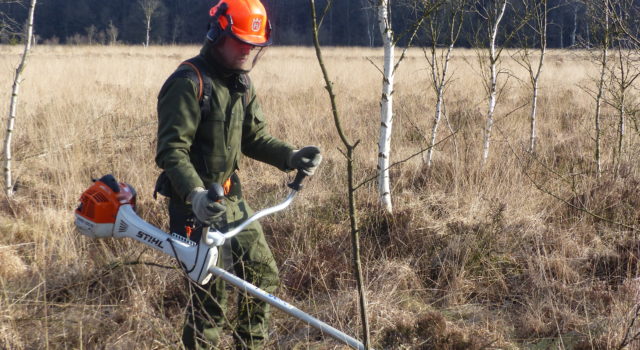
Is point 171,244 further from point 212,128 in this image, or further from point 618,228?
point 618,228

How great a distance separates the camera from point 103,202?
2.06 metres

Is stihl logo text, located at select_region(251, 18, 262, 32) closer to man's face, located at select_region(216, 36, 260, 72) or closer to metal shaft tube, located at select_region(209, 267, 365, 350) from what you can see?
man's face, located at select_region(216, 36, 260, 72)

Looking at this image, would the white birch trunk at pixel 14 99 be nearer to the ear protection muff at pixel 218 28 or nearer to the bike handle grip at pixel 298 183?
the ear protection muff at pixel 218 28

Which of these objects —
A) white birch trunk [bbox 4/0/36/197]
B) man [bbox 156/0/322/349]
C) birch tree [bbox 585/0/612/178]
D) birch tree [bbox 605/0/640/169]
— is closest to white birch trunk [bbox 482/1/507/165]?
birch tree [bbox 585/0/612/178]

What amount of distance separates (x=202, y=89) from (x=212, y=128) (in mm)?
172

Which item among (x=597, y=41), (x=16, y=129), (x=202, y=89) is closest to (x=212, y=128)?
(x=202, y=89)

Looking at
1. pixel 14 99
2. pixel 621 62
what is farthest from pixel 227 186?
pixel 621 62

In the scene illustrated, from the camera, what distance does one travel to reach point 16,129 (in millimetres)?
6945

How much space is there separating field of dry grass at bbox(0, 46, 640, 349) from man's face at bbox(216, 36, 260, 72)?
96 centimetres

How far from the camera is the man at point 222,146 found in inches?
86.3

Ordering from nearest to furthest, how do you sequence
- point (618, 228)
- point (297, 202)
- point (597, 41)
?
1. point (618, 228)
2. point (297, 202)
3. point (597, 41)

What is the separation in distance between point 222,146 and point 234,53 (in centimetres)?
40

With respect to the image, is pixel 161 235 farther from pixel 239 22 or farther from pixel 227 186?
pixel 239 22

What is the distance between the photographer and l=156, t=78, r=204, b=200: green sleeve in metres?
2.13
